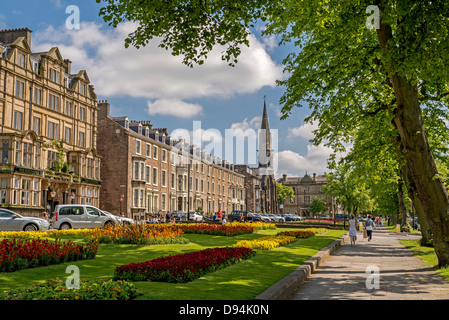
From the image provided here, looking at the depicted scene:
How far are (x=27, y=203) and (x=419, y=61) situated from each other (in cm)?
3515

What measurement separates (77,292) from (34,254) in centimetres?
478

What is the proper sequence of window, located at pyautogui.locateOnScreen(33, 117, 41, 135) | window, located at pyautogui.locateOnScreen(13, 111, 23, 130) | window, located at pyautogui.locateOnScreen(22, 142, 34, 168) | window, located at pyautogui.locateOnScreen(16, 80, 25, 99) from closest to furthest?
window, located at pyautogui.locateOnScreen(22, 142, 34, 168)
window, located at pyautogui.locateOnScreen(13, 111, 23, 130)
window, located at pyautogui.locateOnScreen(16, 80, 25, 99)
window, located at pyautogui.locateOnScreen(33, 117, 41, 135)

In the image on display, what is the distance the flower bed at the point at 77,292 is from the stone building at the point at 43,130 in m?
31.7

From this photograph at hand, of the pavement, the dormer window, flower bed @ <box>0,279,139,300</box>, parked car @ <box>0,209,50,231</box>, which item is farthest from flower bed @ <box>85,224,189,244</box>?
the dormer window

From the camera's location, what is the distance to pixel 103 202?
Answer: 1997 inches

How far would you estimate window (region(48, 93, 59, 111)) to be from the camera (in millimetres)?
42656

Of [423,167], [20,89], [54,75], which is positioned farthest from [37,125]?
[423,167]

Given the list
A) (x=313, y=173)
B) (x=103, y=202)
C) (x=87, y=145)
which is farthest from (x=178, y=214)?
(x=313, y=173)

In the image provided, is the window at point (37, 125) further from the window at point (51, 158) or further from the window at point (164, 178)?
the window at point (164, 178)

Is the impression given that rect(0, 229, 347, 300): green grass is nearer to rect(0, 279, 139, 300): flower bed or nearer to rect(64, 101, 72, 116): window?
rect(0, 279, 139, 300): flower bed

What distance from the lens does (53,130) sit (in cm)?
4325

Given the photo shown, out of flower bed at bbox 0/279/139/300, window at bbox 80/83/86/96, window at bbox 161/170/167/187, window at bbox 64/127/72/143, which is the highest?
window at bbox 80/83/86/96

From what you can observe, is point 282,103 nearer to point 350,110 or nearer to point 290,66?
point 290,66

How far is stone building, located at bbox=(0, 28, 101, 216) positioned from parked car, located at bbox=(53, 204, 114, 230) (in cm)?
1098
